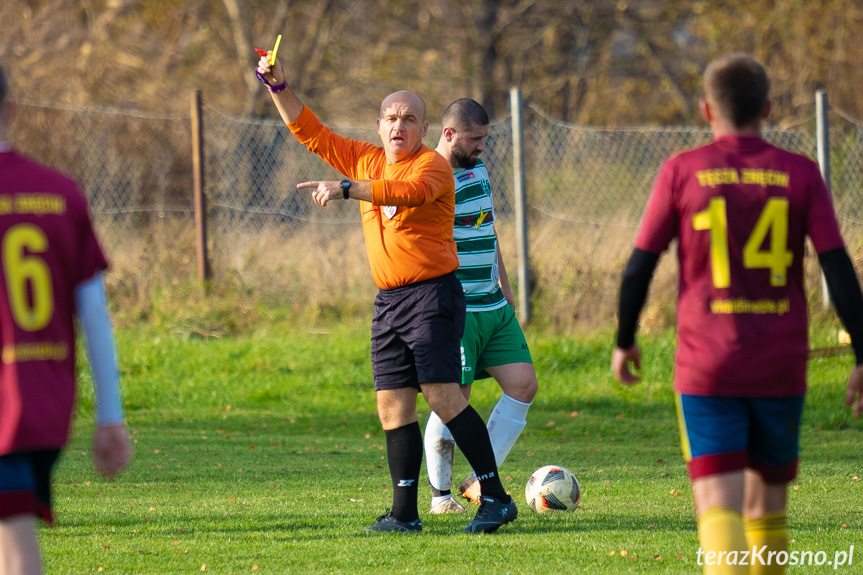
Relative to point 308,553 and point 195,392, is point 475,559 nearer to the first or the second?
point 308,553

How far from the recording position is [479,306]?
577 centimetres

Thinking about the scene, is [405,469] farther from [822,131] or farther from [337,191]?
[822,131]

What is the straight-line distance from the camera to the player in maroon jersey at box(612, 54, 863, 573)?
3.25m

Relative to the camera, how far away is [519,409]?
228 inches

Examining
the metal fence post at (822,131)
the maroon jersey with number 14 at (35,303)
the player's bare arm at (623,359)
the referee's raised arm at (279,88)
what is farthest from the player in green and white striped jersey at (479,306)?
the metal fence post at (822,131)

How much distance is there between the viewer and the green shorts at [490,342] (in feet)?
18.5

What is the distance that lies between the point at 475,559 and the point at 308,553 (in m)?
0.72

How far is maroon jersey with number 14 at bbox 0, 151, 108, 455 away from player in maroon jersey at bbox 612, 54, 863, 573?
1.65 meters

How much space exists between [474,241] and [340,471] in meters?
2.06

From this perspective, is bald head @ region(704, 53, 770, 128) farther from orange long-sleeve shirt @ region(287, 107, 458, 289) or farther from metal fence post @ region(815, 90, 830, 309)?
metal fence post @ region(815, 90, 830, 309)

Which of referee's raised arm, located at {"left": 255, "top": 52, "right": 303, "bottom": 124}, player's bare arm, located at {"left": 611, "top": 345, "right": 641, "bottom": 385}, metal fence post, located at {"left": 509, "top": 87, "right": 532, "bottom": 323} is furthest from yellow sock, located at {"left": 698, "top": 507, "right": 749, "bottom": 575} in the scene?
metal fence post, located at {"left": 509, "top": 87, "right": 532, "bottom": 323}

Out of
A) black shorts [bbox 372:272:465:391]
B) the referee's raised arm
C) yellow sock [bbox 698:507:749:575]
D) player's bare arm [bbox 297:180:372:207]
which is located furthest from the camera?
the referee's raised arm

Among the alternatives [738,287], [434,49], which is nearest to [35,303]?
[738,287]

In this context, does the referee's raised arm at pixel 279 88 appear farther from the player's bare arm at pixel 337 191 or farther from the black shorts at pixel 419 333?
the black shorts at pixel 419 333
